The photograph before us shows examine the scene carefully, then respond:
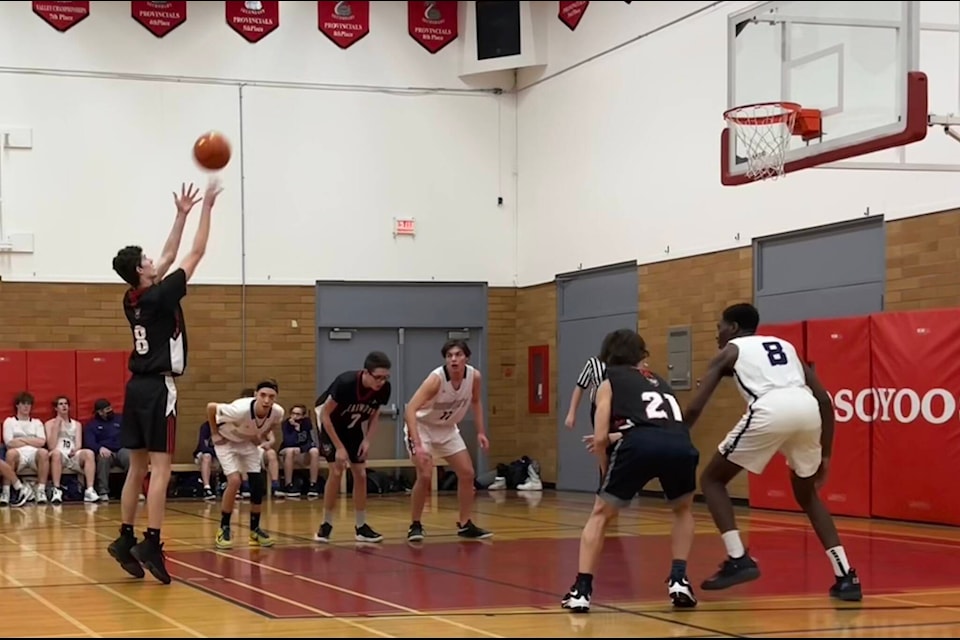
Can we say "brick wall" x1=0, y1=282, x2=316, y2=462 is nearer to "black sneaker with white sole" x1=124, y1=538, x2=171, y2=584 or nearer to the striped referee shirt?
the striped referee shirt

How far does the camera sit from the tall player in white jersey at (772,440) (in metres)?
7.91

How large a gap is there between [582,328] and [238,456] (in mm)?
9783

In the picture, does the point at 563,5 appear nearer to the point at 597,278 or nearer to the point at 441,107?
the point at 441,107

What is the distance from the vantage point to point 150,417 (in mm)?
8781

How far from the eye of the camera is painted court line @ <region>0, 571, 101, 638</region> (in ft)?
22.7

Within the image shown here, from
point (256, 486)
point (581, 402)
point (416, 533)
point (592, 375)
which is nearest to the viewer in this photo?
point (256, 486)

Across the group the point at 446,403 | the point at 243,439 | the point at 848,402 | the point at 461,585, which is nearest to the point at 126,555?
the point at 461,585

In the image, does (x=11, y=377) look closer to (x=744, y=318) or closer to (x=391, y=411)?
(x=391, y=411)

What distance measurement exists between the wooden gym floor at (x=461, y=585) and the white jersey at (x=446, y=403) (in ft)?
3.60

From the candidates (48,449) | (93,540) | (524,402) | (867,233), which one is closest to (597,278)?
(524,402)

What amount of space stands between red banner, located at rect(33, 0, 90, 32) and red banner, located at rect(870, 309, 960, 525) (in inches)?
501

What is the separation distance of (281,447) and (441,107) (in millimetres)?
6187

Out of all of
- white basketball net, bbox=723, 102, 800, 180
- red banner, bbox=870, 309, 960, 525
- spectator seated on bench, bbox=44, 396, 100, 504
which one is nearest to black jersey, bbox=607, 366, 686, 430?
white basketball net, bbox=723, 102, 800, 180

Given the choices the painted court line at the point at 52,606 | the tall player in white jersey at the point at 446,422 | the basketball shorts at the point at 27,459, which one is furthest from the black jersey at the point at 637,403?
the basketball shorts at the point at 27,459
